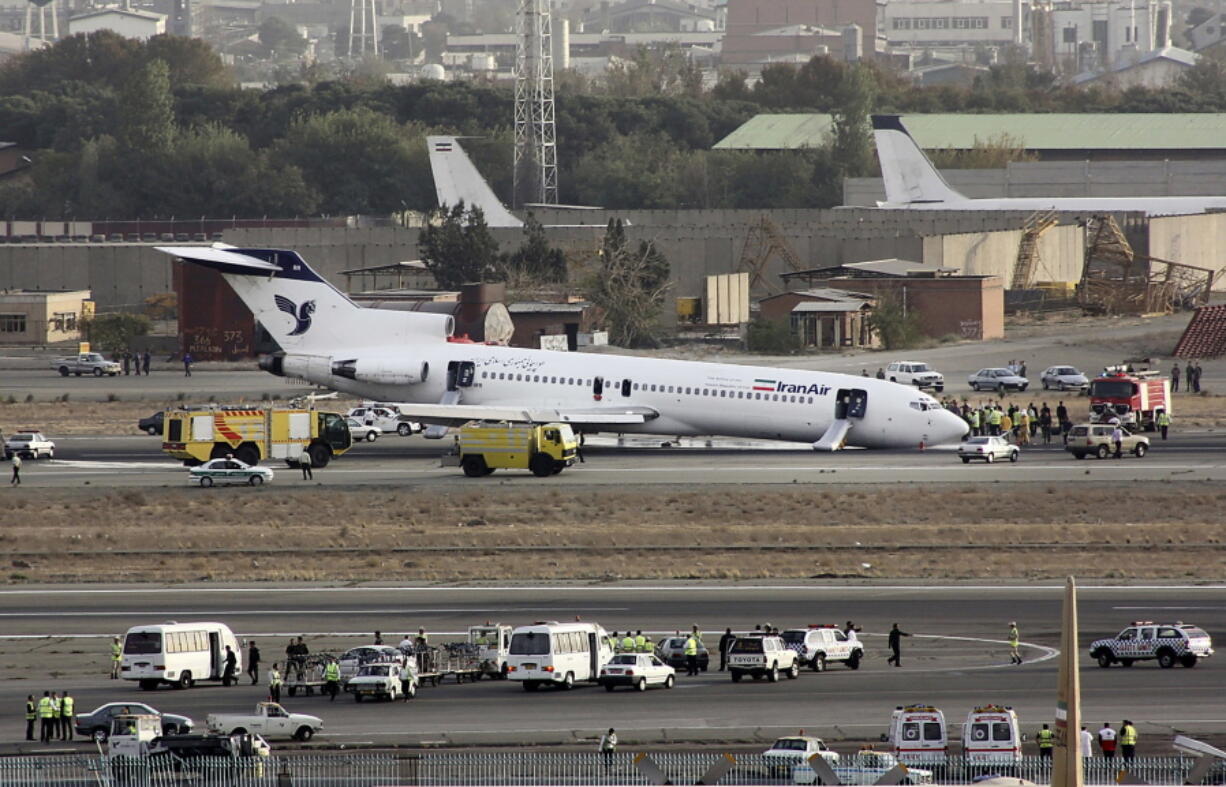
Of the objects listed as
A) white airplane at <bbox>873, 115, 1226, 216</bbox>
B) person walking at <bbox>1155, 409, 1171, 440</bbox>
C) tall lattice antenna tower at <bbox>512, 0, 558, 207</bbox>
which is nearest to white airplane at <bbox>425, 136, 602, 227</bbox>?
tall lattice antenna tower at <bbox>512, 0, 558, 207</bbox>

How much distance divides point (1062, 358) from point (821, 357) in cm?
1099

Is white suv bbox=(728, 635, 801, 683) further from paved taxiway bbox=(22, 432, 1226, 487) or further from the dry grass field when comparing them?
paved taxiway bbox=(22, 432, 1226, 487)

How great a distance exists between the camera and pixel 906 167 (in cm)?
12069

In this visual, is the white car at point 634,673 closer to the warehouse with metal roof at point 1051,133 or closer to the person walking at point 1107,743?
the person walking at point 1107,743

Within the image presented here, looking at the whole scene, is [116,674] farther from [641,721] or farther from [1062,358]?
[1062,358]

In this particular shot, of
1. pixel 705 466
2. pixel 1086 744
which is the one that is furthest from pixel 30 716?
pixel 705 466

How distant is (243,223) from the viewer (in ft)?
448

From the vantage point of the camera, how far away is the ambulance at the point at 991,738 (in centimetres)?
2533

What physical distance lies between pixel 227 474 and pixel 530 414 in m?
9.38

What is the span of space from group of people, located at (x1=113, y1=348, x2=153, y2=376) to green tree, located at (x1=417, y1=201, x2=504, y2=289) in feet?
55.0

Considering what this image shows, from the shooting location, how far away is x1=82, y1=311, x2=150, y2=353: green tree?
300ft

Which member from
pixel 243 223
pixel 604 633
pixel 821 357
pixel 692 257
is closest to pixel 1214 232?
pixel 692 257

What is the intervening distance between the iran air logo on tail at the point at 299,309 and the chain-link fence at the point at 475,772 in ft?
117

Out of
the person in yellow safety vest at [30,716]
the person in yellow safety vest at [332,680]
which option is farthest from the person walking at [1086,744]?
the person in yellow safety vest at [30,716]
